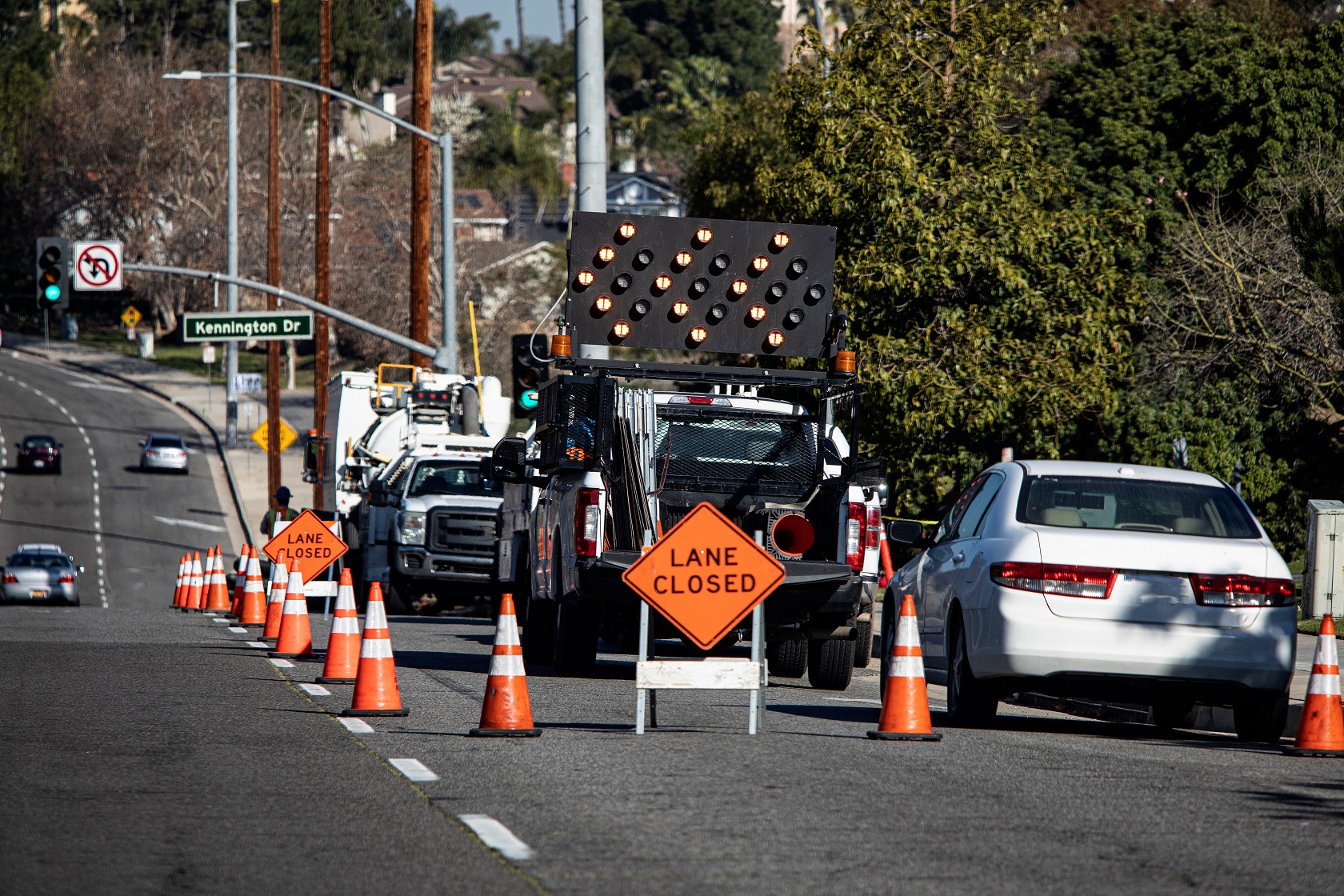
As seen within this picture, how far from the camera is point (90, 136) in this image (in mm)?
86938

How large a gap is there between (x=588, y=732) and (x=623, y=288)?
6.04m

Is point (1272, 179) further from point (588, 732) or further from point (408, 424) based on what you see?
point (588, 732)

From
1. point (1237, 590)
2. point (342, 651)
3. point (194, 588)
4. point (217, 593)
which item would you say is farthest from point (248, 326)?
point (1237, 590)

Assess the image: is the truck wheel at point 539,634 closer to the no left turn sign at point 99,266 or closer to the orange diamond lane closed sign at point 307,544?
the orange diamond lane closed sign at point 307,544

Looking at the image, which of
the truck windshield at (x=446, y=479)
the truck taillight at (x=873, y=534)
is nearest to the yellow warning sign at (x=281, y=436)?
the truck windshield at (x=446, y=479)

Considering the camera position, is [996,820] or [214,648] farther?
[214,648]

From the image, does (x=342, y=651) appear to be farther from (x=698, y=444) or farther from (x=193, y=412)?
(x=193, y=412)

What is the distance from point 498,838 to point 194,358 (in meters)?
82.6

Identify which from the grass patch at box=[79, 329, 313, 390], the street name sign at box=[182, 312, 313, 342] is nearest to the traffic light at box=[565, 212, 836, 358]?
the street name sign at box=[182, 312, 313, 342]

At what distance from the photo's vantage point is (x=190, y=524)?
191 ft

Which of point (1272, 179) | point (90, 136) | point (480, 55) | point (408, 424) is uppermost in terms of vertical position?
point (480, 55)

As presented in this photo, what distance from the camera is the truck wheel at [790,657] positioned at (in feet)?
55.3

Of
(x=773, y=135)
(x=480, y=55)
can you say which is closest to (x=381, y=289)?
(x=773, y=135)

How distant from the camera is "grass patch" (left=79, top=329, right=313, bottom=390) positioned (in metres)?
84.8
